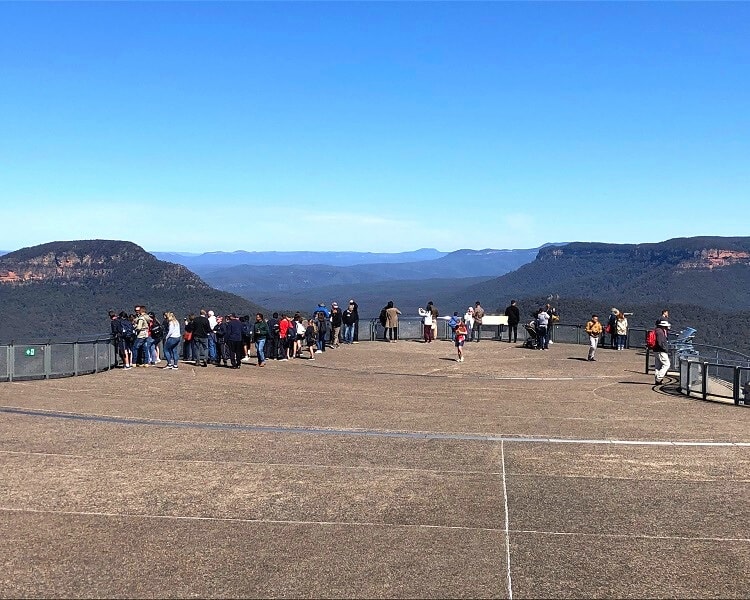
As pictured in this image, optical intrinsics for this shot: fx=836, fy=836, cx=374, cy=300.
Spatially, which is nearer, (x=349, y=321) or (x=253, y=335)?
(x=253, y=335)

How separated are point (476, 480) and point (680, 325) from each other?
94.2m

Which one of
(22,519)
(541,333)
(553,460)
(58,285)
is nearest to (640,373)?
(541,333)

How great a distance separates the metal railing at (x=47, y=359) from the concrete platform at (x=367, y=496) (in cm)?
186

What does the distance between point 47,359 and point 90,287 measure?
11596 centimetres

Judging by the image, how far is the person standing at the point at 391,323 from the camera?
3189 cm

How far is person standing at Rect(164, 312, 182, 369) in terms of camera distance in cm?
2005

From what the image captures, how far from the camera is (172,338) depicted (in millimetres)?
20156

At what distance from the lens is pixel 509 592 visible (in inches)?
254

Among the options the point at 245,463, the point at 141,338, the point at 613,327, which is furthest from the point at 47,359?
the point at 613,327

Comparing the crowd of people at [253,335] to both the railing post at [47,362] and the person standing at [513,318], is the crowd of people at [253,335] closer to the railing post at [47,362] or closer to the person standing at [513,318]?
the person standing at [513,318]

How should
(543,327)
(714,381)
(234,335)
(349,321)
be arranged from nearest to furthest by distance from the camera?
1. (714,381)
2. (234,335)
3. (543,327)
4. (349,321)

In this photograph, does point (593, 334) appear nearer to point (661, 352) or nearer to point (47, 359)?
point (661, 352)

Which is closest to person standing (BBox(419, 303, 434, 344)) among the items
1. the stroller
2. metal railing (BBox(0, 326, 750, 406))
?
the stroller

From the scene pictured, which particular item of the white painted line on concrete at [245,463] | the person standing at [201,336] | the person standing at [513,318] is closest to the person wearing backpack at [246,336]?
the person standing at [201,336]
